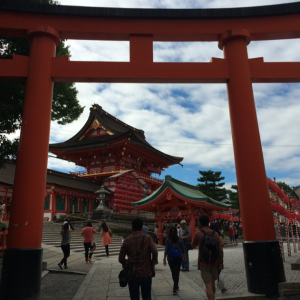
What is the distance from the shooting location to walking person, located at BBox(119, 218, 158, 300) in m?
3.61

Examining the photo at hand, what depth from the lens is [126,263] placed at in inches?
146

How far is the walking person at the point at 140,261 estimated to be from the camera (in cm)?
361

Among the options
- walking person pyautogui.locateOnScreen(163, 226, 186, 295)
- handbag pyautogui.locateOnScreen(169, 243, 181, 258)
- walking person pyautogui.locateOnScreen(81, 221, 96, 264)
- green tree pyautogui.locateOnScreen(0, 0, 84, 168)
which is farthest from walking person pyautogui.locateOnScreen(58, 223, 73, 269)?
handbag pyautogui.locateOnScreen(169, 243, 181, 258)

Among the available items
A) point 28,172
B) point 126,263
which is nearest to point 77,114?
point 28,172

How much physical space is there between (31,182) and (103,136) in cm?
2409

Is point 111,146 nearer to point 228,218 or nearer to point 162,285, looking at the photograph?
point 228,218

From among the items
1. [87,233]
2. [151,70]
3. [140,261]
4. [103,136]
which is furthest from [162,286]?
→ [103,136]

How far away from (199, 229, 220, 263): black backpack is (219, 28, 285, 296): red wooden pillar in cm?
127

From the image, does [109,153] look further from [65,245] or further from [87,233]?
[65,245]

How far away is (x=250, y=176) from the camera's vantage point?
577 centimetres

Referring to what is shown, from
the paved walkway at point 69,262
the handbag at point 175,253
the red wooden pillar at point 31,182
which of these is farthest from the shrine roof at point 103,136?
the handbag at point 175,253

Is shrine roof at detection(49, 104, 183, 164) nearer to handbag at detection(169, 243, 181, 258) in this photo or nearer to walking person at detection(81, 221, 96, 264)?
walking person at detection(81, 221, 96, 264)

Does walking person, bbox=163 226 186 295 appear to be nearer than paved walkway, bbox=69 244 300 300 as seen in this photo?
No

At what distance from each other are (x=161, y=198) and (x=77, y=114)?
348 inches
